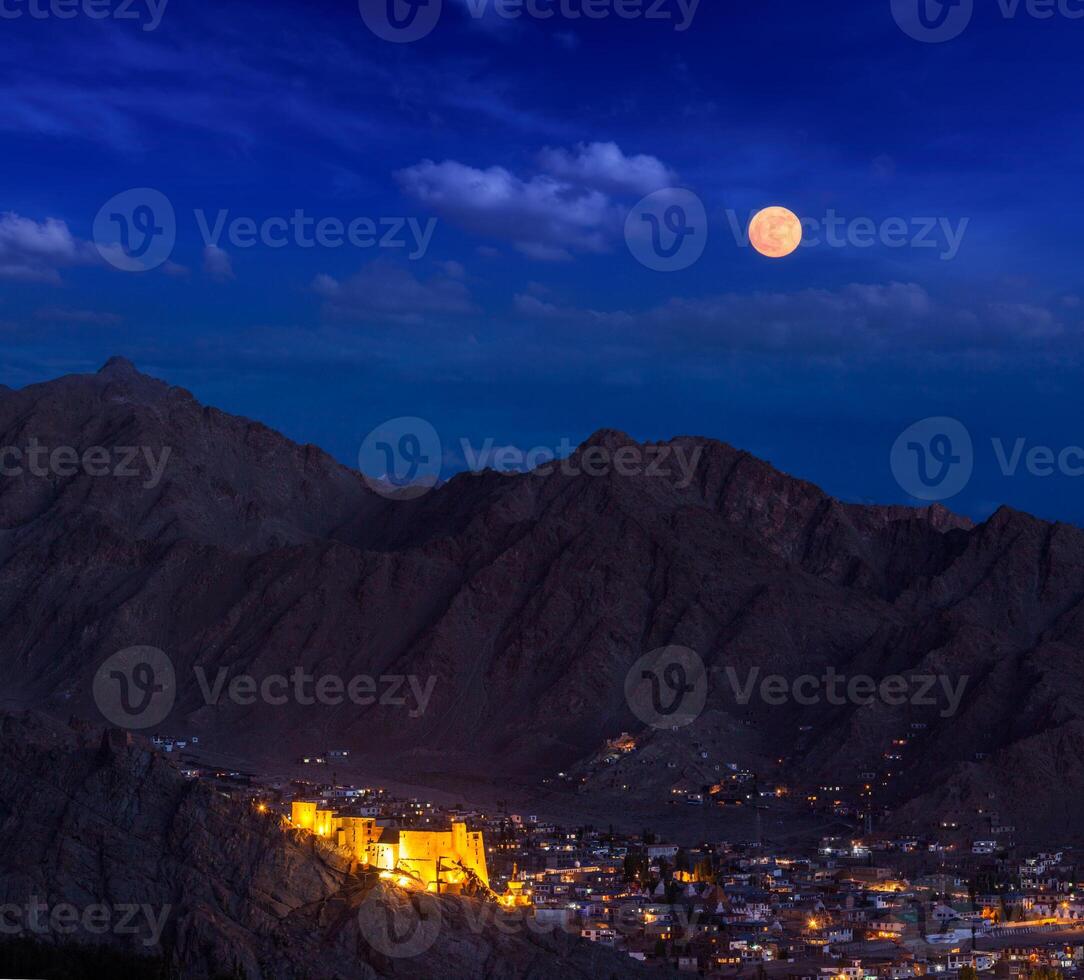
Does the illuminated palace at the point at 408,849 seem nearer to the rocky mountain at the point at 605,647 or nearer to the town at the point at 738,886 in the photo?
the town at the point at 738,886

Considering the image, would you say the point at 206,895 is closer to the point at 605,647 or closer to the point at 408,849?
the point at 408,849

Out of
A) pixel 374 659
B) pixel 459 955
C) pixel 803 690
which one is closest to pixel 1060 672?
pixel 803 690

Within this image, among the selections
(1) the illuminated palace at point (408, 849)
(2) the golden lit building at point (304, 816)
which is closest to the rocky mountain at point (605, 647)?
(1) the illuminated palace at point (408, 849)

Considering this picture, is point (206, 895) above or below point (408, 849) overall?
below

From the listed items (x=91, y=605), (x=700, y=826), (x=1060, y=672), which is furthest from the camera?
(x=91, y=605)

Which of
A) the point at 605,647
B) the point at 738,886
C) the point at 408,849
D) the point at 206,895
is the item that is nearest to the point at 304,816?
the point at 408,849

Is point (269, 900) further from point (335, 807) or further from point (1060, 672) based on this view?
point (1060, 672)

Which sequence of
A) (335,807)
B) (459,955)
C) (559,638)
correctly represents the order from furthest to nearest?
1. (559,638)
2. (335,807)
3. (459,955)
